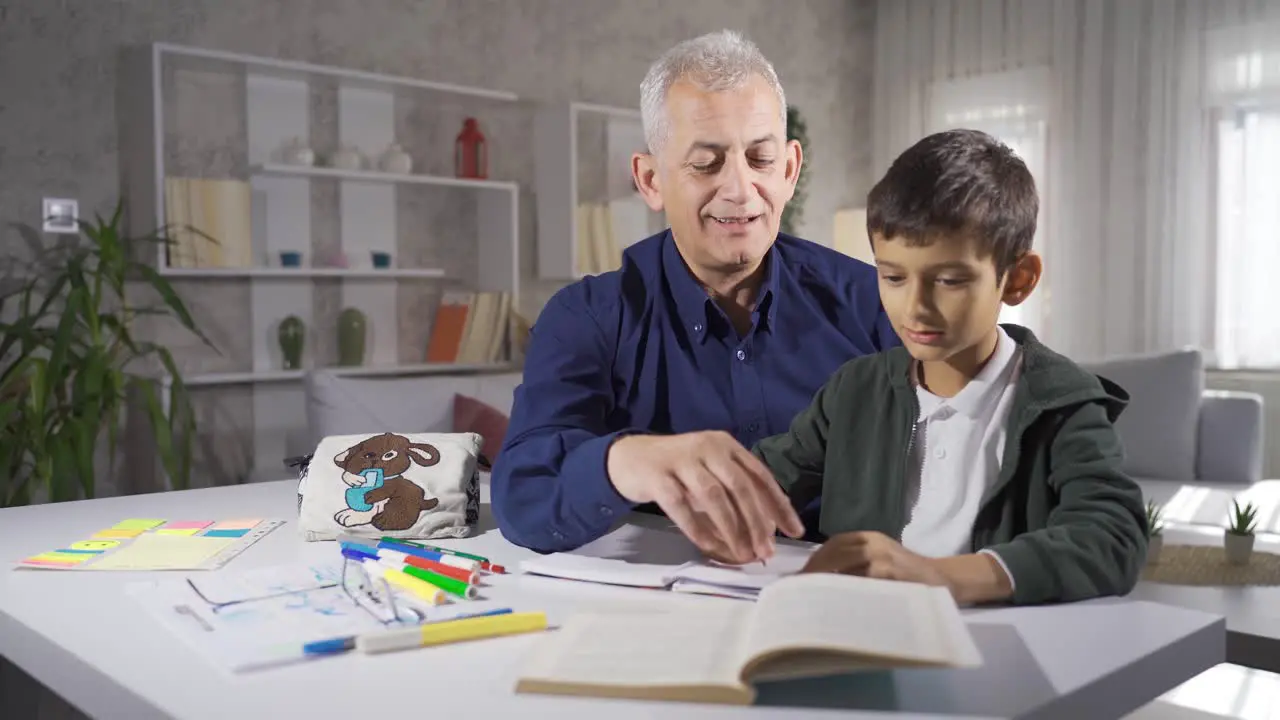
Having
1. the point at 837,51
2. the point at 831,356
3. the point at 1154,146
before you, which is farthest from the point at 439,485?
the point at 837,51

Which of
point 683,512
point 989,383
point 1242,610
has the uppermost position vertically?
point 989,383

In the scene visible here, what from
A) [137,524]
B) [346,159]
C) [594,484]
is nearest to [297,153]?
[346,159]

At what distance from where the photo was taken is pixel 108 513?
1.48 metres

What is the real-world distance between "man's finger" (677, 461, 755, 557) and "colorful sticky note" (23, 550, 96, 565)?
69 centimetres

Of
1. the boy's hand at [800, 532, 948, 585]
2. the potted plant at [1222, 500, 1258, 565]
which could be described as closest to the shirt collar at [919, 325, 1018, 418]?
the boy's hand at [800, 532, 948, 585]

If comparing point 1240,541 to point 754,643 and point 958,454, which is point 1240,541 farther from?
point 754,643

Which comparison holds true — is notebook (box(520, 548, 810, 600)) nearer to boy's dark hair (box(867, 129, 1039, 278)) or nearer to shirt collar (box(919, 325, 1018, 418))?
shirt collar (box(919, 325, 1018, 418))

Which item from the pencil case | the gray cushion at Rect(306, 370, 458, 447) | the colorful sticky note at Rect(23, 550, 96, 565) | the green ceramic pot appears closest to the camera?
the colorful sticky note at Rect(23, 550, 96, 565)

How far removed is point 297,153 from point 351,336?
65 centimetres

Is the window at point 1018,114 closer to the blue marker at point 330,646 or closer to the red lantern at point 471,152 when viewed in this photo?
the red lantern at point 471,152

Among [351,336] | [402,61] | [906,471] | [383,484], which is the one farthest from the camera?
[402,61]

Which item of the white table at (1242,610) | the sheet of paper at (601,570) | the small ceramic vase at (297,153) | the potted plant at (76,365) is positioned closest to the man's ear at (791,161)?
the sheet of paper at (601,570)

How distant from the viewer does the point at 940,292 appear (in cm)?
92

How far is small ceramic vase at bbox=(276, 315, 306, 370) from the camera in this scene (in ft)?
12.0
